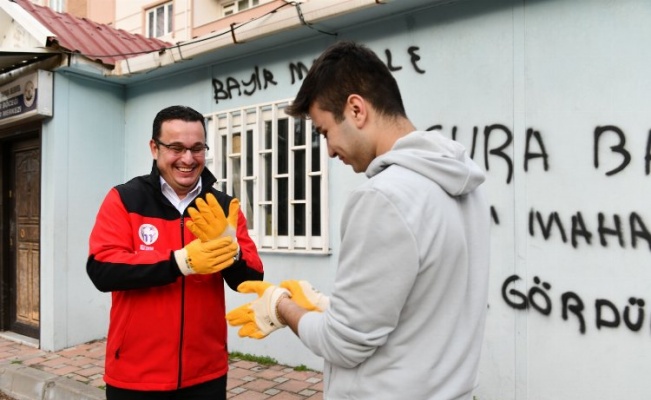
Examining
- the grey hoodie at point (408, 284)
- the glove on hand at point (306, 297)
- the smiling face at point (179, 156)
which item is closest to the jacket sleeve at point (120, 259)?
the smiling face at point (179, 156)

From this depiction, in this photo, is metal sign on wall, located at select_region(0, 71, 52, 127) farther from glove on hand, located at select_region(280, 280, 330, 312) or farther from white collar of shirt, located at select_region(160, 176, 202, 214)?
glove on hand, located at select_region(280, 280, 330, 312)

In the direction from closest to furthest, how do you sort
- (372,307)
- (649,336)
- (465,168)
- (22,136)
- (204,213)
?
(372,307)
(465,168)
(204,213)
(649,336)
(22,136)

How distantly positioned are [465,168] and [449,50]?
2939 mm

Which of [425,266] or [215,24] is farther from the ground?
[215,24]

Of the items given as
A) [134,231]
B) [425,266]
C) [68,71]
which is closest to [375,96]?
[425,266]

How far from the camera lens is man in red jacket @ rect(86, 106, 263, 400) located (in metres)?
2.19

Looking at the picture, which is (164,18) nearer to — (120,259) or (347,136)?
(120,259)

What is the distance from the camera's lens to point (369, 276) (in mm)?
1234

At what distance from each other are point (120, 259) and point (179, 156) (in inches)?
21.7

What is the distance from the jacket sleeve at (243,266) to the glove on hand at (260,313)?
55 centimetres

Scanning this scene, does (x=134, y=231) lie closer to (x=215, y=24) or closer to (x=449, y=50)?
(x=449, y=50)

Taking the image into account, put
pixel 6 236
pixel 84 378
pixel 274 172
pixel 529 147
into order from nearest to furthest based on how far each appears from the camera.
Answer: pixel 529 147, pixel 84 378, pixel 274 172, pixel 6 236

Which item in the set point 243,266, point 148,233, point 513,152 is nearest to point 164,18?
point 513,152

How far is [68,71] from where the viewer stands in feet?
19.5
